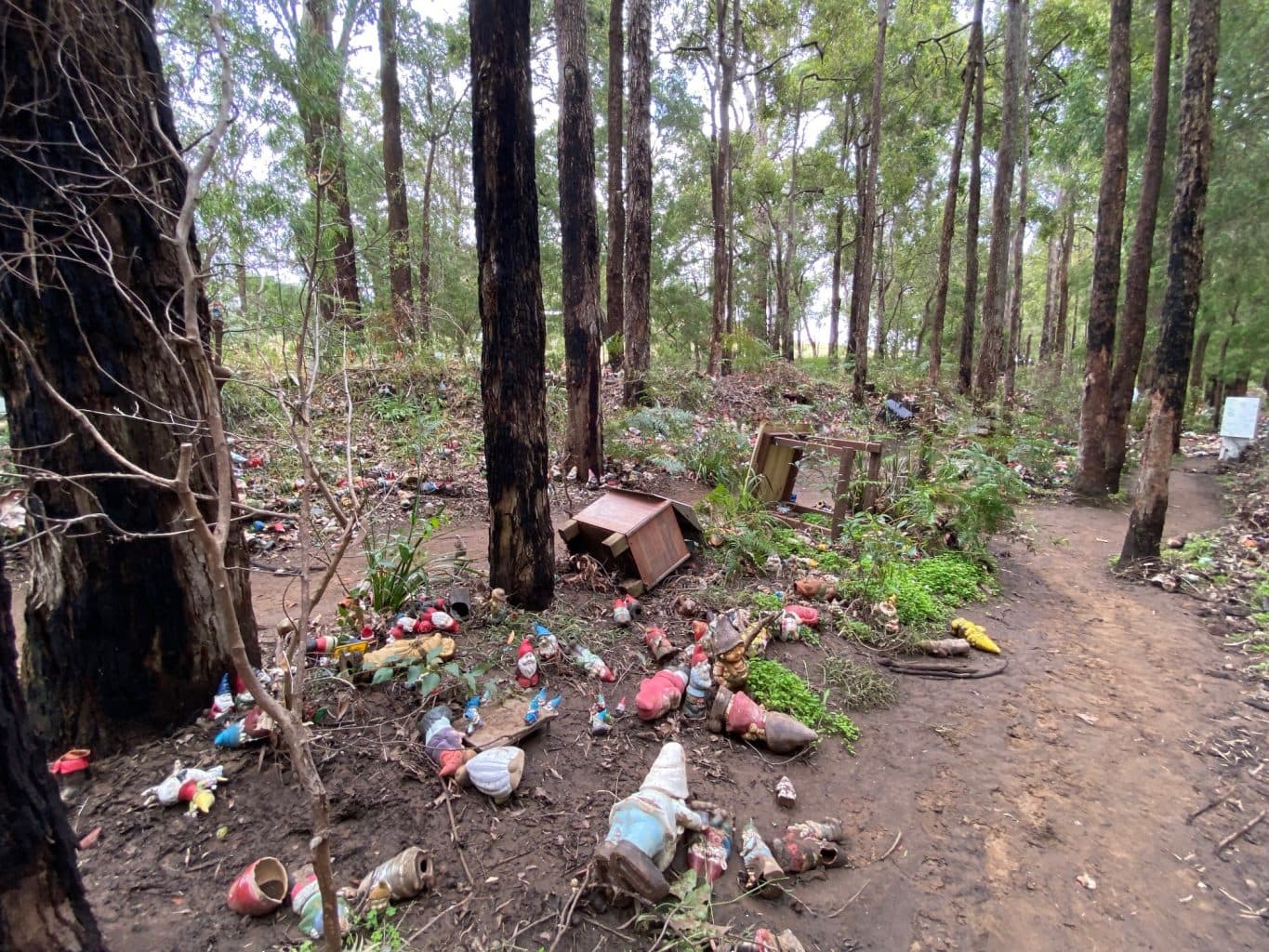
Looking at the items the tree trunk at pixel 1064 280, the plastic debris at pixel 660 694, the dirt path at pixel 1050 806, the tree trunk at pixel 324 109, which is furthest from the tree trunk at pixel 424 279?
the tree trunk at pixel 1064 280

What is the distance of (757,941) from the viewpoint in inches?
72.0

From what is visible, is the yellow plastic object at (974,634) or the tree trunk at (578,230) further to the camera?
the tree trunk at (578,230)

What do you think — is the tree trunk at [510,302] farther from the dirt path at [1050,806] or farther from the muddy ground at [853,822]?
the dirt path at [1050,806]

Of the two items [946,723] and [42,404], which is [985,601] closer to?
[946,723]

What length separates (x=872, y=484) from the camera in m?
5.36

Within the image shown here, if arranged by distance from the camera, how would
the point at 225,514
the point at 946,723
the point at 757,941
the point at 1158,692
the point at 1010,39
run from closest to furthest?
1. the point at 225,514
2. the point at 757,941
3. the point at 946,723
4. the point at 1158,692
5. the point at 1010,39

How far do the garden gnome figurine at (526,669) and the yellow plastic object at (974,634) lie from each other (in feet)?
9.53

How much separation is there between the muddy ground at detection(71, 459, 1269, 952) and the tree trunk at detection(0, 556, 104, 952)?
544 mm

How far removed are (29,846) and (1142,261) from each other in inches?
377

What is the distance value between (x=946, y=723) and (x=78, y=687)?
154 inches

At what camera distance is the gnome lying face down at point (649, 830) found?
1.90 m

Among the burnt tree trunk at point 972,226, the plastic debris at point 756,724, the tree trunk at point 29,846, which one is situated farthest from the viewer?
the burnt tree trunk at point 972,226

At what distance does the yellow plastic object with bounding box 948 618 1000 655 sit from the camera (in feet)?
12.6

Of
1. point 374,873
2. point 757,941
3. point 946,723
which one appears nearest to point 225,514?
point 374,873
